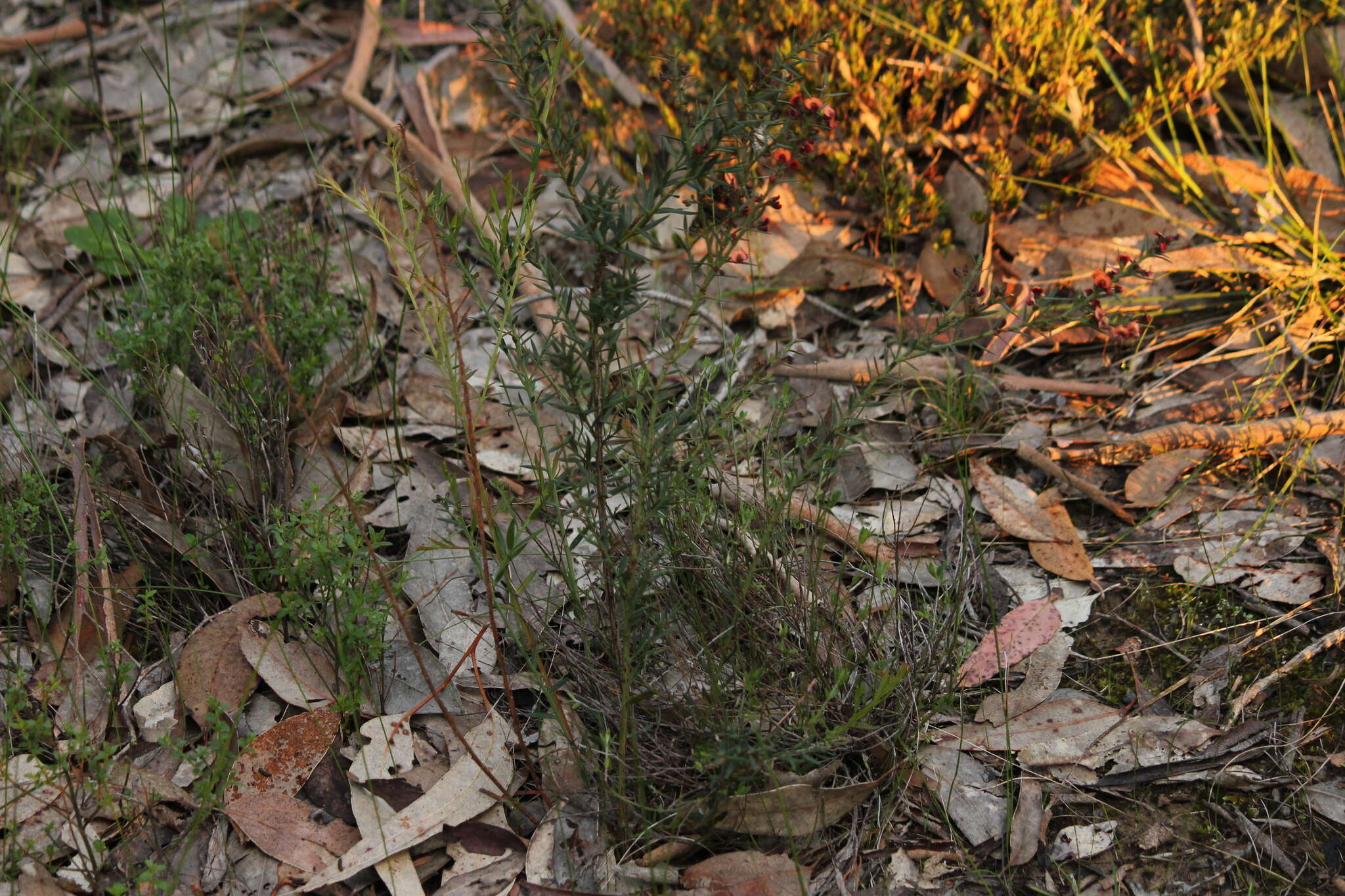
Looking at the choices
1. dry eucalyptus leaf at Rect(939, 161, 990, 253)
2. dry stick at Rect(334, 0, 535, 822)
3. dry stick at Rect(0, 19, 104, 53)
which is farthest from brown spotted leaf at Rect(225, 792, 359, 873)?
dry stick at Rect(0, 19, 104, 53)

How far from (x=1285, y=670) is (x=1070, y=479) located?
652 millimetres

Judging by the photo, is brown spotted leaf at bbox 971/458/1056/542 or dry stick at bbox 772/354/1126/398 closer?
brown spotted leaf at bbox 971/458/1056/542

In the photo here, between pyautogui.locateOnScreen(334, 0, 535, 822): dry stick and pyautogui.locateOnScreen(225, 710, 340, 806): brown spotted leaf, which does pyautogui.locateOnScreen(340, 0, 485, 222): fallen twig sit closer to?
pyautogui.locateOnScreen(334, 0, 535, 822): dry stick

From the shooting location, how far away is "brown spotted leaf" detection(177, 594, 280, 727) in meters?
2.09

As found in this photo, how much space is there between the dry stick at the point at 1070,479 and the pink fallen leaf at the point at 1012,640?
378 mm

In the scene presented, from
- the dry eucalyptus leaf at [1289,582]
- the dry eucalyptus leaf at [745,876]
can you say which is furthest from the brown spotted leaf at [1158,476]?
the dry eucalyptus leaf at [745,876]

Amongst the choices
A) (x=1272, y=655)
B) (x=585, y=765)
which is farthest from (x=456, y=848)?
(x=1272, y=655)

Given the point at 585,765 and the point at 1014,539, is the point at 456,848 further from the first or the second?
the point at 1014,539

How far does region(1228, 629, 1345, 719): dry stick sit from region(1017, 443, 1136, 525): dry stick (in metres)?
0.48

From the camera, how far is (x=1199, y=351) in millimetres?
2789

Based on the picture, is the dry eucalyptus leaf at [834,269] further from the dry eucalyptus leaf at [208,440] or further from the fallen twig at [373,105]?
the dry eucalyptus leaf at [208,440]

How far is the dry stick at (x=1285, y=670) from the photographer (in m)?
2.01

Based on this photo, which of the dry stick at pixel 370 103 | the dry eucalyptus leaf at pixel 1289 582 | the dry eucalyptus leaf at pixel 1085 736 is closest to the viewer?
the dry eucalyptus leaf at pixel 1085 736

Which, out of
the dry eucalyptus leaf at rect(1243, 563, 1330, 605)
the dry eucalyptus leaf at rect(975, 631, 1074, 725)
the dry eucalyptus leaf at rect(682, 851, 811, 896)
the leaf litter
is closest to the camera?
the dry eucalyptus leaf at rect(682, 851, 811, 896)
